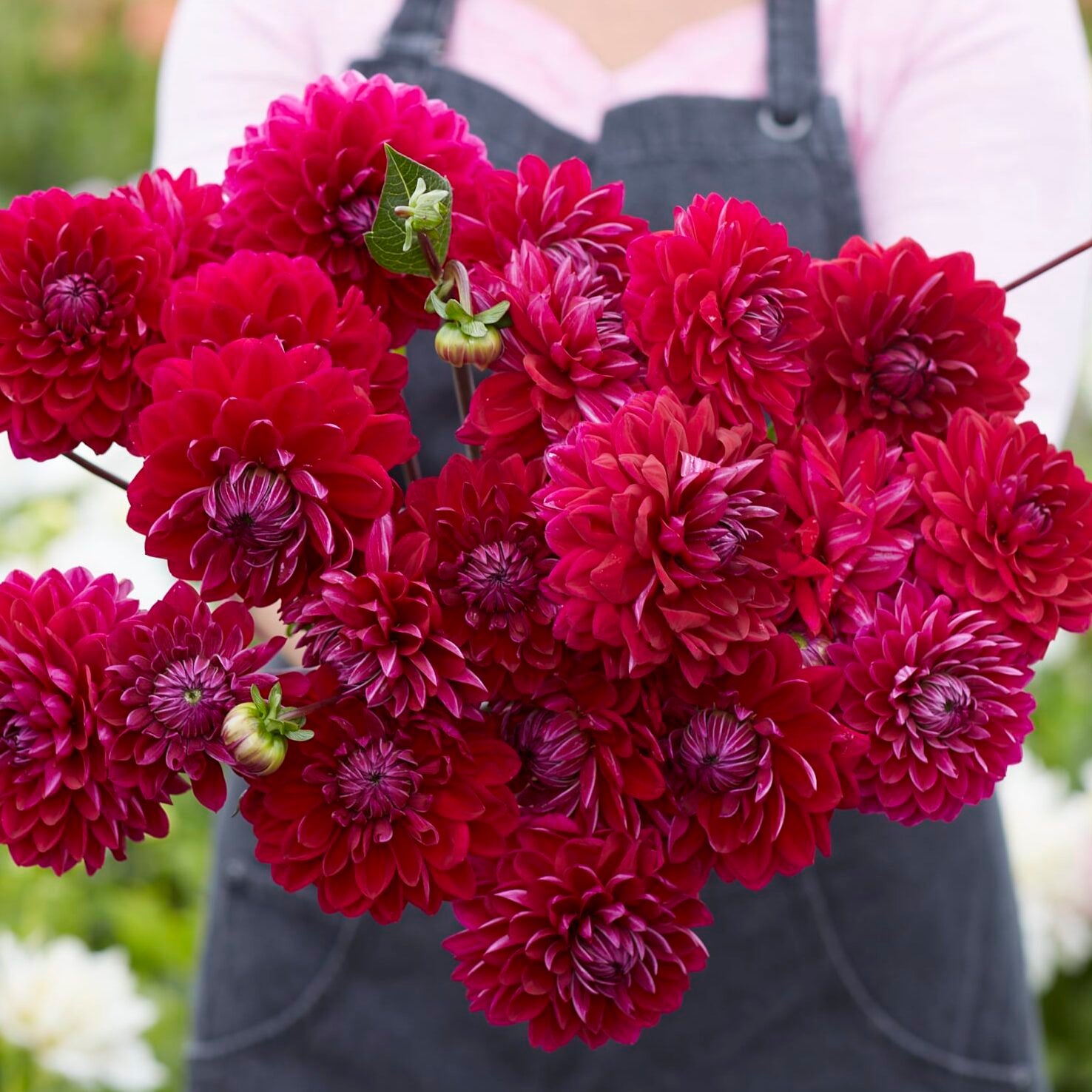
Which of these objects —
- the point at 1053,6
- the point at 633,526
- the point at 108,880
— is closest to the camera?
the point at 633,526

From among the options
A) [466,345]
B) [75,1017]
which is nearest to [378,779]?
[466,345]

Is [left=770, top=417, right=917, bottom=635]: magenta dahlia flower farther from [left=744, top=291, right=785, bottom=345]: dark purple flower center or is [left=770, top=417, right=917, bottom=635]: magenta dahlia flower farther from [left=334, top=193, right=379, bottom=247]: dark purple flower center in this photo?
[left=334, top=193, right=379, bottom=247]: dark purple flower center

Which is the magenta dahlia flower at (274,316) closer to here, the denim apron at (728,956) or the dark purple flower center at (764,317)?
the dark purple flower center at (764,317)

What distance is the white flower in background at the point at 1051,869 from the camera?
1.07 metres

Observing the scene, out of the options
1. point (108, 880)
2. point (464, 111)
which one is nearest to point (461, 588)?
point (464, 111)

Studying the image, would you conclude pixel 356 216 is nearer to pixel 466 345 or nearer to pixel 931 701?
pixel 466 345

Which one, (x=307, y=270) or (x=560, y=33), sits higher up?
(x=560, y=33)

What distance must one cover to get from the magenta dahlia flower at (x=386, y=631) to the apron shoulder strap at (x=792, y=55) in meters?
0.45

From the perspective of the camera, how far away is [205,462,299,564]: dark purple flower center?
297 millimetres

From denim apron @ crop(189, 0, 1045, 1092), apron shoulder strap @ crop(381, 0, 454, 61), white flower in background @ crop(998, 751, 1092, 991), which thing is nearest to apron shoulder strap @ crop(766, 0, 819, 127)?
denim apron @ crop(189, 0, 1045, 1092)

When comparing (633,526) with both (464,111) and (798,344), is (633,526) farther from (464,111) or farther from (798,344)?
(464,111)

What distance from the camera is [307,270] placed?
0.33 m

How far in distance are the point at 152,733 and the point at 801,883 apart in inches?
18.9

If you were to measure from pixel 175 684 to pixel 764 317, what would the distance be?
179 mm
